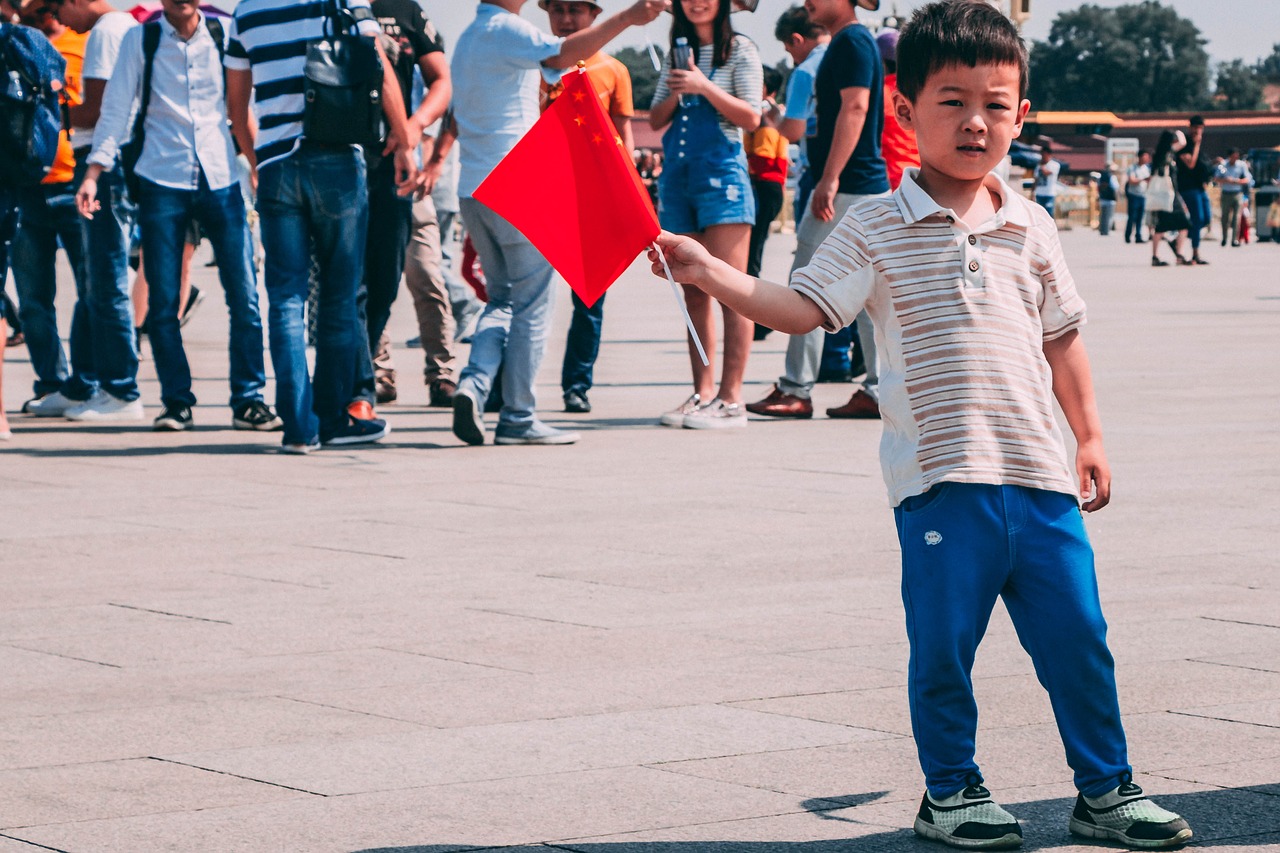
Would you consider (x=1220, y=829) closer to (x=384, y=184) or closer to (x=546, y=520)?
(x=546, y=520)

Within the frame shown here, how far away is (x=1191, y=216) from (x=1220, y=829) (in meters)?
23.0

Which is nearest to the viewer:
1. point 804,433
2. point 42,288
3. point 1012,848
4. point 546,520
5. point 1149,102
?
point 1012,848

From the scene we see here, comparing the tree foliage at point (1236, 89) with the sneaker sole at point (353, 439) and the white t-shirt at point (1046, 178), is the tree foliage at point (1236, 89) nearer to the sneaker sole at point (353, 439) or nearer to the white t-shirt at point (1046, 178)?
the white t-shirt at point (1046, 178)

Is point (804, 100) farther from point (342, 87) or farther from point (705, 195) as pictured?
point (342, 87)

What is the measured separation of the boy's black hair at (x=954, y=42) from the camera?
10.5 ft

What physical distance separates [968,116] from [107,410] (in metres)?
6.83

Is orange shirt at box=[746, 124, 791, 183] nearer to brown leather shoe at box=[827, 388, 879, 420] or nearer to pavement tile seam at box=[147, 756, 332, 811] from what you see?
brown leather shoe at box=[827, 388, 879, 420]

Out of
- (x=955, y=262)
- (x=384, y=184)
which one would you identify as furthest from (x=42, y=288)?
(x=955, y=262)

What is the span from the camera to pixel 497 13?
8031 millimetres

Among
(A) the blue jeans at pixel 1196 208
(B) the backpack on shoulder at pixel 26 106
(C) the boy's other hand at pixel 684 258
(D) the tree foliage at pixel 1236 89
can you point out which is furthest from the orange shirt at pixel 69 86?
(D) the tree foliage at pixel 1236 89

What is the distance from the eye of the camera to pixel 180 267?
856 cm

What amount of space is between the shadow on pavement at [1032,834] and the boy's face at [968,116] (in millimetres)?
1063

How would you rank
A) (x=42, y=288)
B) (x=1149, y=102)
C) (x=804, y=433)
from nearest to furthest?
(x=804, y=433) → (x=42, y=288) → (x=1149, y=102)

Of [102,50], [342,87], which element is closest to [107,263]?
[102,50]
